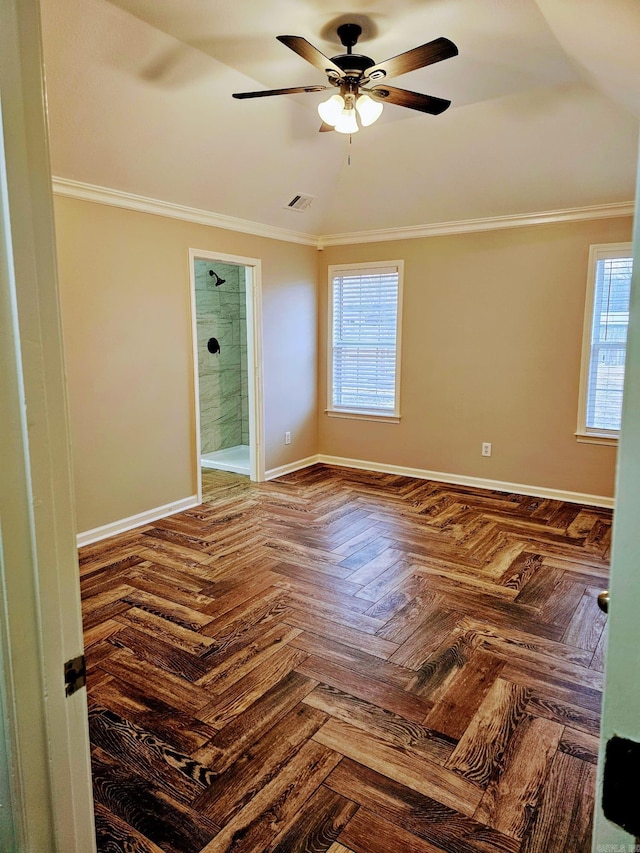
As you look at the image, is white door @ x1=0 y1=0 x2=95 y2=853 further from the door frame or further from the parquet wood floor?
the door frame

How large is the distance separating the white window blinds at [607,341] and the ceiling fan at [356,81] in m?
2.35

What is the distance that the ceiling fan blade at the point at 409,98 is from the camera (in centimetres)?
266

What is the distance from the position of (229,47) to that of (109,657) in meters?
3.28

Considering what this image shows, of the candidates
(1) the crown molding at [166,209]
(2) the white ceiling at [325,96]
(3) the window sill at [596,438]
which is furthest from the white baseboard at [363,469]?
→ (2) the white ceiling at [325,96]

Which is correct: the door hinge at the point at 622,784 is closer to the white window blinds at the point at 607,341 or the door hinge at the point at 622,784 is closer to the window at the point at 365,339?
the white window blinds at the point at 607,341

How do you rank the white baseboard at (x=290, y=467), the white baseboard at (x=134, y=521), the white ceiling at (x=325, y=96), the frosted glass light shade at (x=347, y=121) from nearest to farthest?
the white ceiling at (x=325, y=96) < the frosted glass light shade at (x=347, y=121) < the white baseboard at (x=134, y=521) < the white baseboard at (x=290, y=467)

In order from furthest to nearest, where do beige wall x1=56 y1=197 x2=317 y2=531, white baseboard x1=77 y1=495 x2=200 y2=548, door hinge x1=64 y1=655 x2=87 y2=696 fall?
white baseboard x1=77 y1=495 x2=200 y2=548
beige wall x1=56 y1=197 x2=317 y2=531
door hinge x1=64 y1=655 x2=87 y2=696

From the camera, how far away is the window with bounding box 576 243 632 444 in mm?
4281

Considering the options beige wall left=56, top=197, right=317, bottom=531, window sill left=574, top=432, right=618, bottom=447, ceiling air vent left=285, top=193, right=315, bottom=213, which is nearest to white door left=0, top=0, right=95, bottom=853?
beige wall left=56, top=197, right=317, bottom=531

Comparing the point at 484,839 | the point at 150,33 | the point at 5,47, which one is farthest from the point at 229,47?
the point at 484,839

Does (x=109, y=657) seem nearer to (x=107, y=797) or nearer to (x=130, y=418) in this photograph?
(x=107, y=797)

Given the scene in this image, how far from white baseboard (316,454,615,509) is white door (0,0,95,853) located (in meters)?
4.69

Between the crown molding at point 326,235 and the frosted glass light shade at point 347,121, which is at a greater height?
the frosted glass light shade at point 347,121

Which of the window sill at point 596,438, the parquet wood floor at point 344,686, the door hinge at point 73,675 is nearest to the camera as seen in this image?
the door hinge at point 73,675
